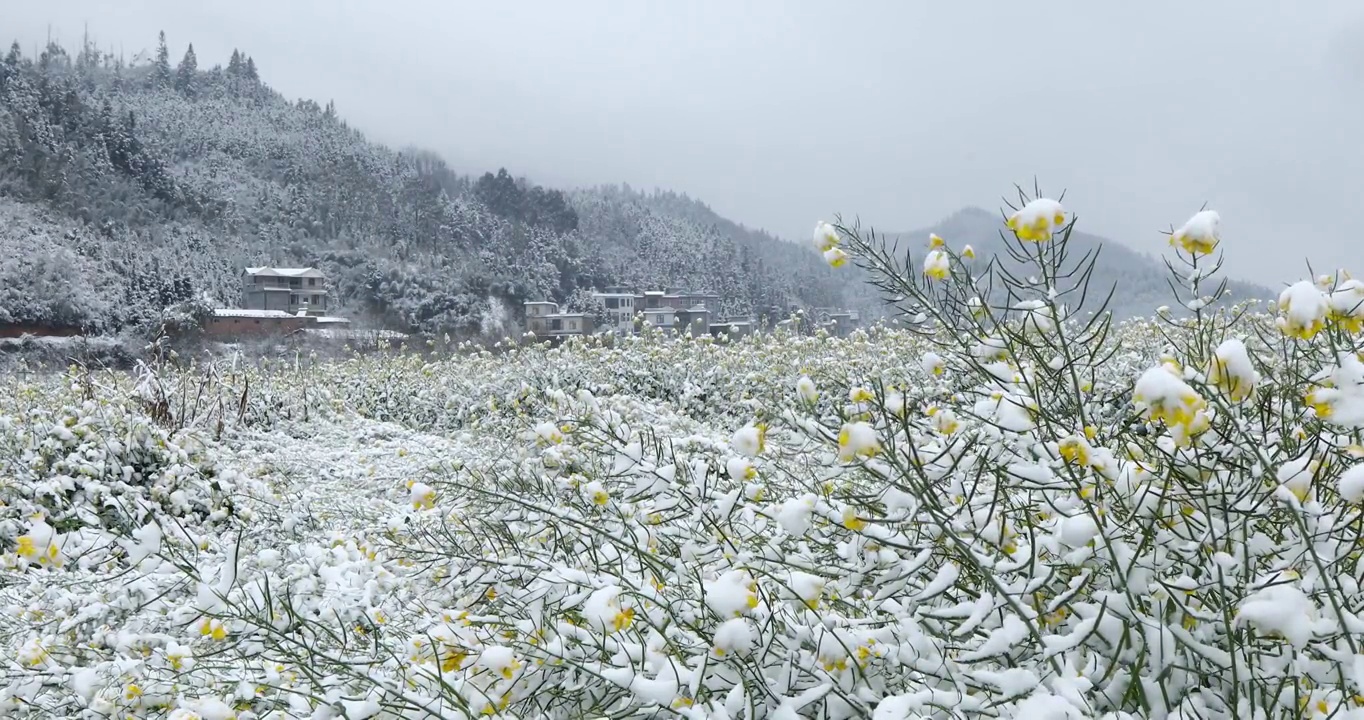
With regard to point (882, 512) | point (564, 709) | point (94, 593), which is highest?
point (882, 512)

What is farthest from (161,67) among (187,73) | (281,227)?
(281,227)

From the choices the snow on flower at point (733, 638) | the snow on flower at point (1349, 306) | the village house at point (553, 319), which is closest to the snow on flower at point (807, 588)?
the snow on flower at point (733, 638)

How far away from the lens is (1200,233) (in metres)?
1.29

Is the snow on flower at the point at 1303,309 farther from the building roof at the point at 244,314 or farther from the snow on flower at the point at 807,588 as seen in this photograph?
the building roof at the point at 244,314

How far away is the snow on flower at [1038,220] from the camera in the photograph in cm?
131

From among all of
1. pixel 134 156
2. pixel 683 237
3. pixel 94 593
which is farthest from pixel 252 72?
pixel 94 593

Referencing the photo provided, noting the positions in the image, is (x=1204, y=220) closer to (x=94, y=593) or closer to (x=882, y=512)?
(x=882, y=512)

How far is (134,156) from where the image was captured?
46719 millimetres

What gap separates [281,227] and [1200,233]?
57054 millimetres

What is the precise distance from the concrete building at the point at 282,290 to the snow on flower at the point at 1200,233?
42946 mm

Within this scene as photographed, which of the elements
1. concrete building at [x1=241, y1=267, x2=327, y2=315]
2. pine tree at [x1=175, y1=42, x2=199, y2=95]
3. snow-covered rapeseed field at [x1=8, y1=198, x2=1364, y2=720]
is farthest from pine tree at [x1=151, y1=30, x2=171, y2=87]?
snow-covered rapeseed field at [x1=8, y1=198, x2=1364, y2=720]

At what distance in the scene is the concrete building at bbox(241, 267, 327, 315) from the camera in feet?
133

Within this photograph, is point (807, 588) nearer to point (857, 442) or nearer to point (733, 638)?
point (733, 638)

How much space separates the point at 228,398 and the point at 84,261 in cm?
3647
